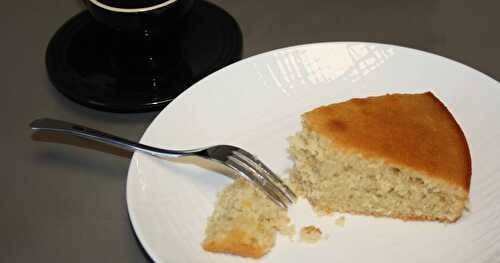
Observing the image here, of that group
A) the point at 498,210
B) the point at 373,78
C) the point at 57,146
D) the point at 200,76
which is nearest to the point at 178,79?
the point at 200,76

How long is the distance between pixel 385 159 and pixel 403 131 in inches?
4.7

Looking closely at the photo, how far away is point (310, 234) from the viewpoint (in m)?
1.43

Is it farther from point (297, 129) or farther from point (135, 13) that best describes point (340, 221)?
point (135, 13)

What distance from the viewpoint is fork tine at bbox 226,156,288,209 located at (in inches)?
58.4

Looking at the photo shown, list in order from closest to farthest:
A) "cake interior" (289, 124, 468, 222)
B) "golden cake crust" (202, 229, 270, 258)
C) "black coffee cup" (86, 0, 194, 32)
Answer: "golden cake crust" (202, 229, 270, 258) < "cake interior" (289, 124, 468, 222) < "black coffee cup" (86, 0, 194, 32)

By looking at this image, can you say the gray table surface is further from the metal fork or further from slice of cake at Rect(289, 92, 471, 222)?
slice of cake at Rect(289, 92, 471, 222)

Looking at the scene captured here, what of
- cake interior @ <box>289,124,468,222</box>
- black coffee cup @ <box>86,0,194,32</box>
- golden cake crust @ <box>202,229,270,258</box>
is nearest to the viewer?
golden cake crust @ <box>202,229,270,258</box>

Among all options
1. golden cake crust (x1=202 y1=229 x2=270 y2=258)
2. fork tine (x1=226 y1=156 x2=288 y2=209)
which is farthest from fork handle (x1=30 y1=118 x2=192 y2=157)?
golden cake crust (x1=202 y1=229 x2=270 y2=258)

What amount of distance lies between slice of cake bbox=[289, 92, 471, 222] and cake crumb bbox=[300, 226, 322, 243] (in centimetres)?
10

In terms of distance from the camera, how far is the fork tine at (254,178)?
4.87 feet

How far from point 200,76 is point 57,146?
1.77 feet

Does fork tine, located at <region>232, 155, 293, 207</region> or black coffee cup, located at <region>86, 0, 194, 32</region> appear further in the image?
black coffee cup, located at <region>86, 0, 194, 32</region>

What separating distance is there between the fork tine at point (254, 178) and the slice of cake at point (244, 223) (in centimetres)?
1

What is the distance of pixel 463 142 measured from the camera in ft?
4.90
